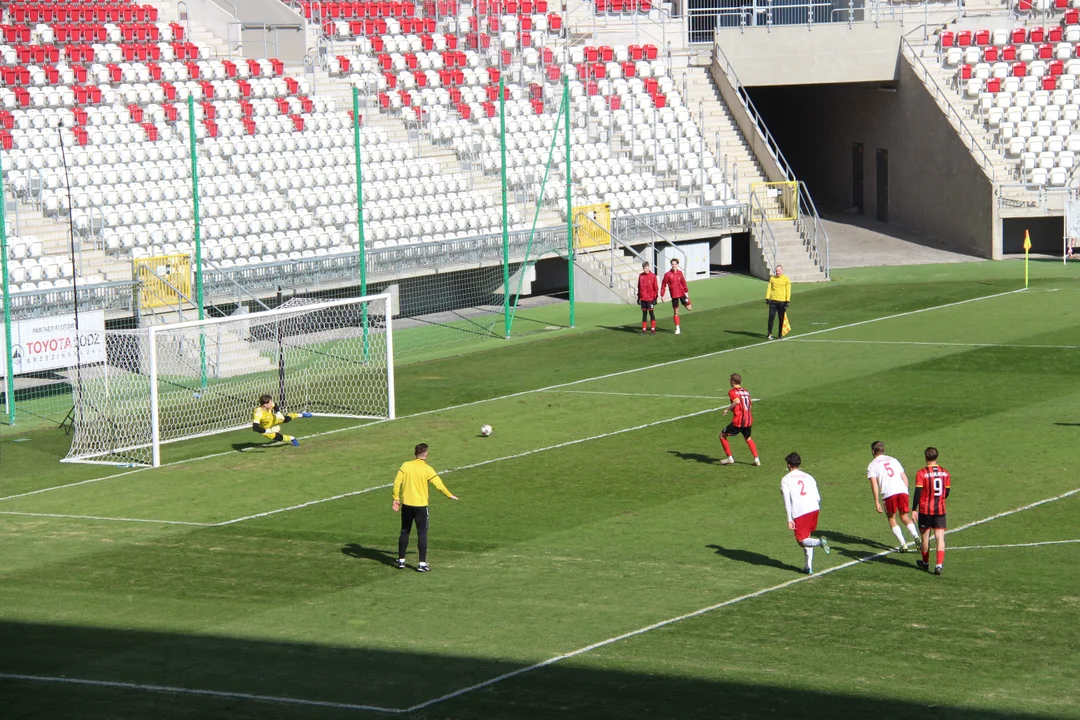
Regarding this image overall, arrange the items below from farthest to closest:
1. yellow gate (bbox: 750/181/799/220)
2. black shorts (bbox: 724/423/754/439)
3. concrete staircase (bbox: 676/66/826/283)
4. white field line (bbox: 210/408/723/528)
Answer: yellow gate (bbox: 750/181/799/220) → concrete staircase (bbox: 676/66/826/283) → black shorts (bbox: 724/423/754/439) → white field line (bbox: 210/408/723/528)

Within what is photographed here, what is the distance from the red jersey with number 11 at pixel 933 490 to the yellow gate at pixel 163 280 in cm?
1800

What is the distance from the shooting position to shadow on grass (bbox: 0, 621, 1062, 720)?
12422 millimetres

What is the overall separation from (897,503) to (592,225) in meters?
22.6

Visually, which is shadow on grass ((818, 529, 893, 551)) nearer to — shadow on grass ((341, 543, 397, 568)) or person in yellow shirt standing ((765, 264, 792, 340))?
shadow on grass ((341, 543, 397, 568))

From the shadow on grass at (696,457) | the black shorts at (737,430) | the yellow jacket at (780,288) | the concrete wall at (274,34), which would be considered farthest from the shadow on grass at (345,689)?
the concrete wall at (274,34)

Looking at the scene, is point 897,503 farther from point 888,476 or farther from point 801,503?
point 801,503

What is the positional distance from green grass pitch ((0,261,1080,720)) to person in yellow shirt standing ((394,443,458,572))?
46 centimetres

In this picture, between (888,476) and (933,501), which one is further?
(888,476)

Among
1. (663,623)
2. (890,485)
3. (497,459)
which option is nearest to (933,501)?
(890,485)

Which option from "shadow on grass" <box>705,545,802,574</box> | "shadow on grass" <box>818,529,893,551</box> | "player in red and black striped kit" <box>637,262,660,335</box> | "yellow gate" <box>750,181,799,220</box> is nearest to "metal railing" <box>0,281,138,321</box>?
"player in red and black striped kit" <box>637,262,660,335</box>

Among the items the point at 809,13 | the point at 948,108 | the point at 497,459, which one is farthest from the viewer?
the point at 809,13

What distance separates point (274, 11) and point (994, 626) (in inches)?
1274

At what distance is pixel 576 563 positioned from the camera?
17.0m

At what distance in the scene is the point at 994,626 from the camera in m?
14.3
